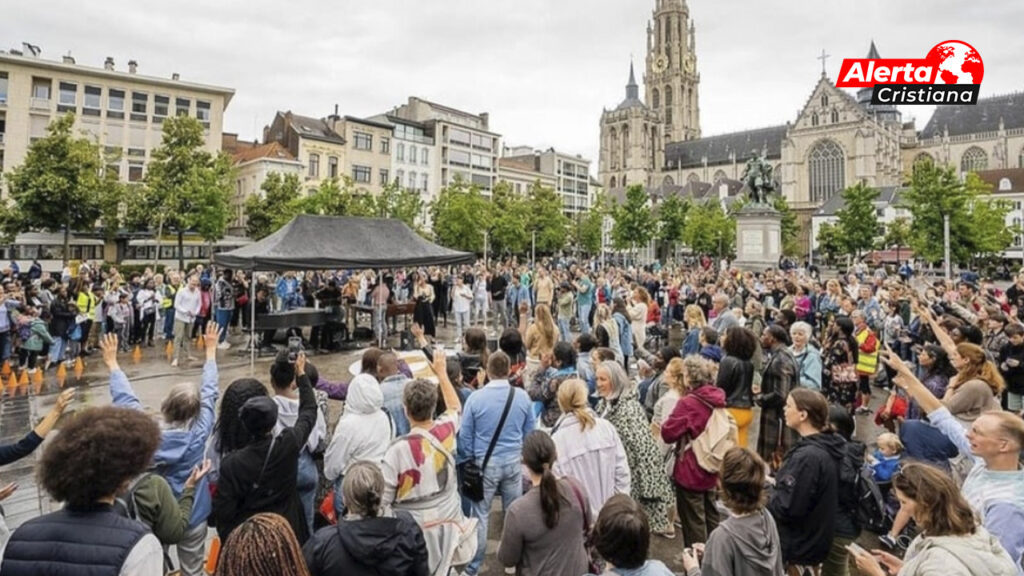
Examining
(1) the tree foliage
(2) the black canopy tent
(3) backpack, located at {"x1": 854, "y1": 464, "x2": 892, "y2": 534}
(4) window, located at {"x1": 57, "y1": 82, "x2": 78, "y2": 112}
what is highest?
(4) window, located at {"x1": 57, "y1": 82, "x2": 78, "y2": 112}

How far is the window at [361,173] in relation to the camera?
51594mm

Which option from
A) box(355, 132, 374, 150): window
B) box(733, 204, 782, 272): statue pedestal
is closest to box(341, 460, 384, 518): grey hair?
box(733, 204, 782, 272): statue pedestal

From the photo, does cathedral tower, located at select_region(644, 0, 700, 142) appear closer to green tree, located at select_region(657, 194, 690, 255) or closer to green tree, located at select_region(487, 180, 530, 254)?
green tree, located at select_region(657, 194, 690, 255)

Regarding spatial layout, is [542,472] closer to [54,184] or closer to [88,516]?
[88,516]

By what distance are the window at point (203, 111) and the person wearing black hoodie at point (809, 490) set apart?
50.6 meters

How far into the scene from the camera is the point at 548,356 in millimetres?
5945

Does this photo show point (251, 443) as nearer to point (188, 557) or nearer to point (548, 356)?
point (188, 557)

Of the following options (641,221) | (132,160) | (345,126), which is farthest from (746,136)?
(132,160)

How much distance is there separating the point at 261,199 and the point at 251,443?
137ft

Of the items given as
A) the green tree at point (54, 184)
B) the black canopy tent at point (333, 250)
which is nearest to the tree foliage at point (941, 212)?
the black canopy tent at point (333, 250)

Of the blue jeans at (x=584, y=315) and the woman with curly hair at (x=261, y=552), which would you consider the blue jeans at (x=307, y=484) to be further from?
the blue jeans at (x=584, y=315)

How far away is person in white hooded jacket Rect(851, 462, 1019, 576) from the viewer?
2.17m

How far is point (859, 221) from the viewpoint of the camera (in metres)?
46.0

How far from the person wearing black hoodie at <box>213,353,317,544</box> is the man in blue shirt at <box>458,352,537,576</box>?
1.33m
